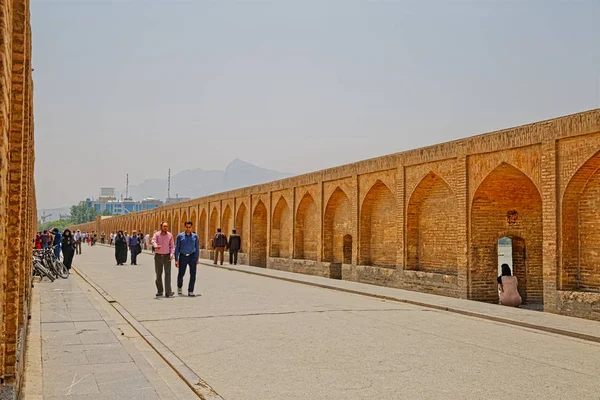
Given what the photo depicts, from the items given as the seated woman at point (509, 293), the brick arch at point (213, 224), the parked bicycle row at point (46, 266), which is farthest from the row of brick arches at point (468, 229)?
the brick arch at point (213, 224)


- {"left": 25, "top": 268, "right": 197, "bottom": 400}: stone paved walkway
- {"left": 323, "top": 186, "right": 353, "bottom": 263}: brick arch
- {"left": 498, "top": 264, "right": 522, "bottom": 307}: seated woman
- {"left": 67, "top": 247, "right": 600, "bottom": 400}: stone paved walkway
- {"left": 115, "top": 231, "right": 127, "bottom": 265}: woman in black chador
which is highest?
{"left": 323, "top": 186, "right": 353, "bottom": 263}: brick arch

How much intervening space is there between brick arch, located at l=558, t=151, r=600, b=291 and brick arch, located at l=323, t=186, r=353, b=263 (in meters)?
9.36

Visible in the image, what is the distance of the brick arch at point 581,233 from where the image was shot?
437 inches

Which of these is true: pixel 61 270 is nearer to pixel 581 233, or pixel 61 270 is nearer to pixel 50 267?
pixel 50 267

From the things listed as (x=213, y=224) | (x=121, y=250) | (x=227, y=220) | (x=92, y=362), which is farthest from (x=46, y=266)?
(x=213, y=224)

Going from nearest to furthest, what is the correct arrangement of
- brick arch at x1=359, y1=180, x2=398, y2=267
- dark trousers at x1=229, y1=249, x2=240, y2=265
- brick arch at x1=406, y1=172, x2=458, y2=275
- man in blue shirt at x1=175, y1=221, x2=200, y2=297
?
man in blue shirt at x1=175, y1=221, x2=200, y2=297
brick arch at x1=406, y1=172, x2=458, y2=275
brick arch at x1=359, y1=180, x2=398, y2=267
dark trousers at x1=229, y1=249, x2=240, y2=265

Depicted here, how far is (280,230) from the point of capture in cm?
2608

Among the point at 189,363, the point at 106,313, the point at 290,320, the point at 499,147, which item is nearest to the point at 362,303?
the point at 290,320

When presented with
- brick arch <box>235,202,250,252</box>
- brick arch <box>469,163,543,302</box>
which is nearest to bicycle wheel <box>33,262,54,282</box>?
brick arch <box>469,163,543,302</box>

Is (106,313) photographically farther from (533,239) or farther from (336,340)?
(533,239)

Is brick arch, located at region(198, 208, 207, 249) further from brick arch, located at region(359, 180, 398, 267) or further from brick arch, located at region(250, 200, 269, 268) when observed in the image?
brick arch, located at region(359, 180, 398, 267)

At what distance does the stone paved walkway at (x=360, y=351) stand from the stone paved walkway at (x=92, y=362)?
1.46 feet

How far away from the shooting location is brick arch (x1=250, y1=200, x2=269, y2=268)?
28219 mm

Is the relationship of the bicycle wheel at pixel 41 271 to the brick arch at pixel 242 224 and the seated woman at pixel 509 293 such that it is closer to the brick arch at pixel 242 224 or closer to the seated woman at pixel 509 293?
the seated woman at pixel 509 293
